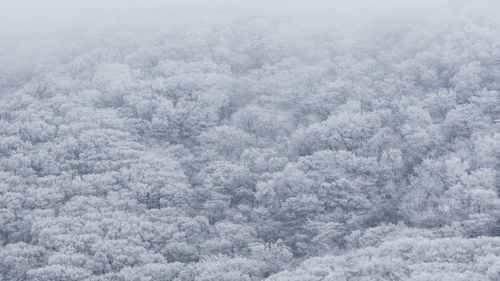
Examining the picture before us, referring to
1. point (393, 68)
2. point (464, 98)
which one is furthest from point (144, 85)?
point (464, 98)

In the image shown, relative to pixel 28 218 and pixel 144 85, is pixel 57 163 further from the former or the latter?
pixel 144 85

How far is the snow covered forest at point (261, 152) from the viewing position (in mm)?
33750

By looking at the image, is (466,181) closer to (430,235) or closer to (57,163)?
(430,235)

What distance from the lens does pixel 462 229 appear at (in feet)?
108

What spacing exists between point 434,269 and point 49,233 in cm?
2269

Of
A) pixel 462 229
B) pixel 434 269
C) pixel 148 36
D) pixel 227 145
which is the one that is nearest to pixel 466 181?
pixel 462 229

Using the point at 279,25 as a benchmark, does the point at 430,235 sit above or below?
below

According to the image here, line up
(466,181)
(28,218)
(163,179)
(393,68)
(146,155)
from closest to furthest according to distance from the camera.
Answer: (466,181)
(28,218)
(163,179)
(146,155)
(393,68)

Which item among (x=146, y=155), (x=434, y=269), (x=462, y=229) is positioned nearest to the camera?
(x=434, y=269)

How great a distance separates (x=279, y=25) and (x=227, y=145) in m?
24.4

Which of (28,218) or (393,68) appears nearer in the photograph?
(28,218)

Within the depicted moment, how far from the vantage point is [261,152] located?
44.7 metres

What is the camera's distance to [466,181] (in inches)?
1400

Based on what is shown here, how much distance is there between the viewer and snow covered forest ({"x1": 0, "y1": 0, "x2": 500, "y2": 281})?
33750 millimetres
